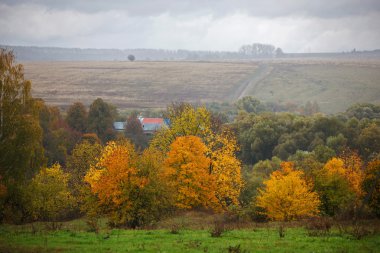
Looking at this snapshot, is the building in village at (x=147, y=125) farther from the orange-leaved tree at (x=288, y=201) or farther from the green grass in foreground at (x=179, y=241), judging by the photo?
the green grass in foreground at (x=179, y=241)

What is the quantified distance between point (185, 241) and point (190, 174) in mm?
22117

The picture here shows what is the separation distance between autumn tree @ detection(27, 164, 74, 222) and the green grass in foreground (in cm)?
1669

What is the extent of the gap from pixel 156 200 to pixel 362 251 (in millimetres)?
19476

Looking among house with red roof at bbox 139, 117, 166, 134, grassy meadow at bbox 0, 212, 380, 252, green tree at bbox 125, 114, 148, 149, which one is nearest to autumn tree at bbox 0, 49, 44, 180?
grassy meadow at bbox 0, 212, 380, 252

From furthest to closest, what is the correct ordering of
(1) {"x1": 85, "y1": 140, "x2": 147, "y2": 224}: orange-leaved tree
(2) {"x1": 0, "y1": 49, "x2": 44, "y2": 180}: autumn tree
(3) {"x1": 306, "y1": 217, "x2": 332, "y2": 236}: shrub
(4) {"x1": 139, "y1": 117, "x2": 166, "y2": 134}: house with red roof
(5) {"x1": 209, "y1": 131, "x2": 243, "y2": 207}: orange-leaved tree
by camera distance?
(4) {"x1": 139, "y1": 117, "x2": 166, "y2": 134}: house with red roof < (5) {"x1": 209, "y1": 131, "x2": 243, "y2": 207}: orange-leaved tree < (1) {"x1": 85, "y1": 140, "x2": 147, "y2": 224}: orange-leaved tree < (2) {"x1": 0, "y1": 49, "x2": 44, "y2": 180}: autumn tree < (3) {"x1": 306, "y1": 217, "x2": 332, "y2": 236}: shrub

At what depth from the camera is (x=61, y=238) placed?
24703 millimetres

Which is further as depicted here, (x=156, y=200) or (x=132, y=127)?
(x=132, y=127)

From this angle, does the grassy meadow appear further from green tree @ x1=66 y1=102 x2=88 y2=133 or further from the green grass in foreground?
green tree @ x1=66 y1=102 x2=88 y2=133

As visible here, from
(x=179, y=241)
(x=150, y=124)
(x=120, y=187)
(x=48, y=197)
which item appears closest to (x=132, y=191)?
(x=120, y=187)

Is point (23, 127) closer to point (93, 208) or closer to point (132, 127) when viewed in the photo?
point (93, 208)

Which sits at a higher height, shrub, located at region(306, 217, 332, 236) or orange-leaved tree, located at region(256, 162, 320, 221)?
shrub, located at region(306, 217, 332, 236)

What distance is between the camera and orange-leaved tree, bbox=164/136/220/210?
45312 mm

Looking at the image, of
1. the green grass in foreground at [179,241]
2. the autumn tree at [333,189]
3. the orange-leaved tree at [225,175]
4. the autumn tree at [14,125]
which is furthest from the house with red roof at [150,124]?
the green grass in foreground at [179,241]

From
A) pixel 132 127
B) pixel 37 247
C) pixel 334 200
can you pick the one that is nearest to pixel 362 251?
pixel 37 247
